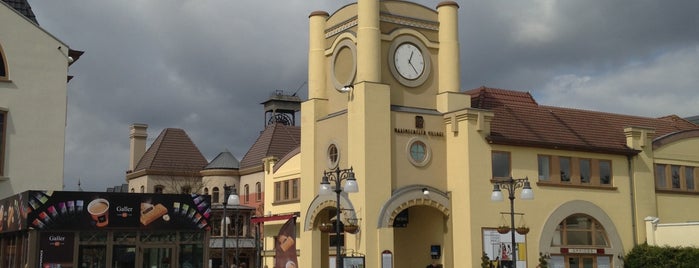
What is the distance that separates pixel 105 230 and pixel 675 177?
89.2 feet

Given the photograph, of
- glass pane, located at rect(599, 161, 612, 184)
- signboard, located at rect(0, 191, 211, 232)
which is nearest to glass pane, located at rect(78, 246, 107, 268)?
signboard, located at rect(0, 191, 211, 232)

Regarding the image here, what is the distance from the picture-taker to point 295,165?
48812 millimetres

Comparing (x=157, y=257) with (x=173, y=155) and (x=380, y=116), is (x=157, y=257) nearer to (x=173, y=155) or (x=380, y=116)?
(x=380, y=116)

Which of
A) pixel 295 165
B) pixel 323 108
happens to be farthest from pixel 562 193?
pixel 295 165

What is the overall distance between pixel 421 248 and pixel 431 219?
130 centimetres

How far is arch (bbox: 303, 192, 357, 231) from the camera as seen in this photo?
33594 millimetres

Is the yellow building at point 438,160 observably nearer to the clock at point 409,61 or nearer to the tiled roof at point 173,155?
the clock at point 409,61

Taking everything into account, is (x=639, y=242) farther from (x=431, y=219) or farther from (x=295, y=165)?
(x=295, y=165)

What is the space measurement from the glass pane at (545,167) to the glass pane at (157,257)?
54.5 ft

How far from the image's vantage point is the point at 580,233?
1486 inches

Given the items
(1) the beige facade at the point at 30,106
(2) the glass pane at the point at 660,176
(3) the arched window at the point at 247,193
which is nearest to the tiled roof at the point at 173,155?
(3) the arched window at the point at 247,193

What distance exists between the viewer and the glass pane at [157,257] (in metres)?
29.0

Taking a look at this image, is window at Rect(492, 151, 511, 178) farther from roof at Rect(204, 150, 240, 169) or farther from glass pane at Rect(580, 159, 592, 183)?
roof at Rect(204, 150, 240, 169)

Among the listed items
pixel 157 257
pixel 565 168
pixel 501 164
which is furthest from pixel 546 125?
pixel 157 257
